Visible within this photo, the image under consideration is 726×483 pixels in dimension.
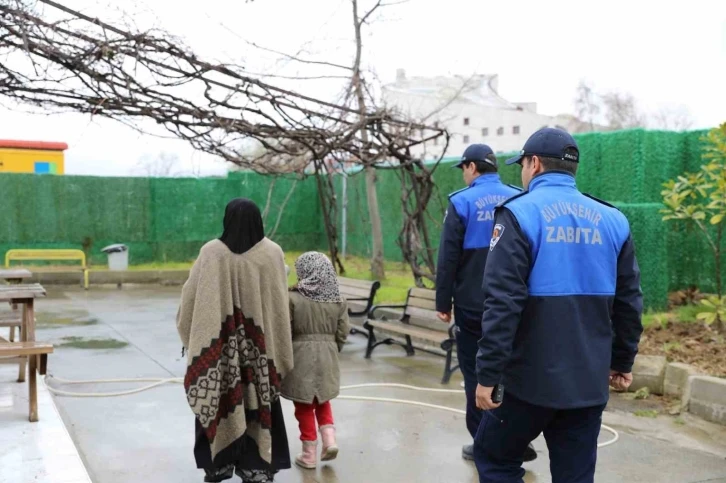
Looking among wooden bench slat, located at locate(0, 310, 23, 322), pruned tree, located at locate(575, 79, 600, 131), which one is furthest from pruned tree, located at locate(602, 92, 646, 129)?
wooden bench slat, located at locate(0, 310, 23, 322)

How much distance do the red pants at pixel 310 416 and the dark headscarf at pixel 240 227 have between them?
1.16 m

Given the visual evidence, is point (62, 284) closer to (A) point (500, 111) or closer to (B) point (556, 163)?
(B) point (556, 163)

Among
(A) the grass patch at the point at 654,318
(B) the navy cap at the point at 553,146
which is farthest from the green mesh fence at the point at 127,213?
(B) the navy cap at the point at 553,146

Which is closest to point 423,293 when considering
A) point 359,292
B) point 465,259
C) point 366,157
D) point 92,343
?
point 359,292

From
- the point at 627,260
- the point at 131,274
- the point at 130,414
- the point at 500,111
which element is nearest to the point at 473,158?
the point at 627,260

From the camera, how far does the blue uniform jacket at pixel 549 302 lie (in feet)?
10.4

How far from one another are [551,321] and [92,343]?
24.5 ft

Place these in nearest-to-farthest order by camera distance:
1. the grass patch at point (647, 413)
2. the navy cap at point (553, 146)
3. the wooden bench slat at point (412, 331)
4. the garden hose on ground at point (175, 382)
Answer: the navy cap at point (553, 146)
the grass patch at point (647, 413)
the garden hose on ground at point (175, 382)
the wooden bench slat at point (412, 331)

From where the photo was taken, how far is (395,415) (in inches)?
253

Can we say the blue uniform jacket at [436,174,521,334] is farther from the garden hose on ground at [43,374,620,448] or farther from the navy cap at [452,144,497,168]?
the garden hose on ground at [43,374,620,448]

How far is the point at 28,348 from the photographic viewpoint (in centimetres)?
544

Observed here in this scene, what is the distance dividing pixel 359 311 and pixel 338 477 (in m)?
4.82

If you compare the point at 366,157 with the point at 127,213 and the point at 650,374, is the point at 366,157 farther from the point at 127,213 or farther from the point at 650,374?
the point at 127,213

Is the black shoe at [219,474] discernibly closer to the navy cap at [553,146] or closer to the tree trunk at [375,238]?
the navy cap at [553,146]
